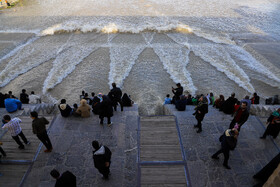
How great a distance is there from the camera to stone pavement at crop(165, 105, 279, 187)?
16.5 feet

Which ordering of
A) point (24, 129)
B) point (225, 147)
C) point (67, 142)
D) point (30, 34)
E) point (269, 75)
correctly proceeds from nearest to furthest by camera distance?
point (225, 147) < point (67, 142) < point (24, 129) < point (269, 75) < point (30, 34)

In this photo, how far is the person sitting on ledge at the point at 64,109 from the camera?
22.8 feet

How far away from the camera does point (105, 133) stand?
6539 mm

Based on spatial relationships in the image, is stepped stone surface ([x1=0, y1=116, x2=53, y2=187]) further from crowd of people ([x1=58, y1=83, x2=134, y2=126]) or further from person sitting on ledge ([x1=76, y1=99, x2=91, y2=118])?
person sitting on ledge ([x1=76, y1=99, x2=91, y2=118])

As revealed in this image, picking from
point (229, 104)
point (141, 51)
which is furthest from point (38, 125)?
point (141, 51)

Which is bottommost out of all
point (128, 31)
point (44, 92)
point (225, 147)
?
point (44, 92)

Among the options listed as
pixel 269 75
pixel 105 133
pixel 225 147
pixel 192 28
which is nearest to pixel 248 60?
pixel 269 75

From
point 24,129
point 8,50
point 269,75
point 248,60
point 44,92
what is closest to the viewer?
point 24,129

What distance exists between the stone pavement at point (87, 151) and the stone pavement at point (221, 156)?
5.75 feet

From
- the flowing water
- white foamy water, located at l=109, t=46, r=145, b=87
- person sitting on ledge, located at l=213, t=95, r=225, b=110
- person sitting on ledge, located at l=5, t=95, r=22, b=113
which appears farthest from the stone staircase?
person sitting on ledge, located at l=5, t=95, r=22, b=113

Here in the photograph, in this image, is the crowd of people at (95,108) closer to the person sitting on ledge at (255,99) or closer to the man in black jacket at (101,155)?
the man in black jacket at (101,155)

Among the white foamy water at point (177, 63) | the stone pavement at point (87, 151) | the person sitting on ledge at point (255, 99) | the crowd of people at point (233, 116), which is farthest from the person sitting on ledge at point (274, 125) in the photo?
the white foamy water at point (177, 63)

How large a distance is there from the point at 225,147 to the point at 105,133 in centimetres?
382

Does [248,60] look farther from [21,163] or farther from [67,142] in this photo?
[21,163]
